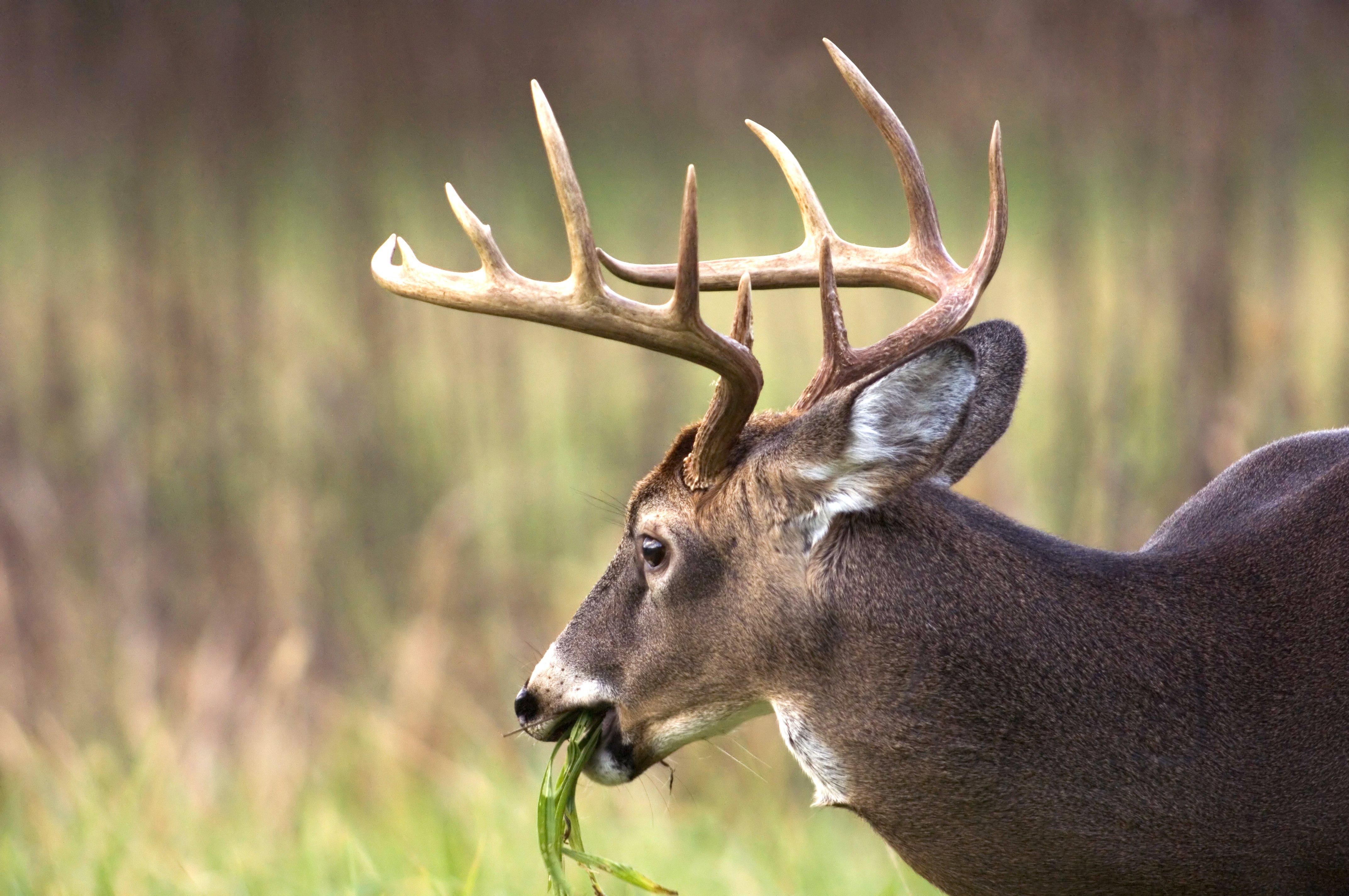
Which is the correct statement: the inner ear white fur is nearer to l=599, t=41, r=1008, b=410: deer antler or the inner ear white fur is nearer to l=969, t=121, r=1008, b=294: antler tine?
l=599, t=41, r=1008, b=410: deer antler

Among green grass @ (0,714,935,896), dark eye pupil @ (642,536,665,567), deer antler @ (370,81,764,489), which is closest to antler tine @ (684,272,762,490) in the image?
deer antler @ (370,81,764,489)

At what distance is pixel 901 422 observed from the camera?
9.66ft

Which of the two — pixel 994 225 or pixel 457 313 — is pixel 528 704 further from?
pixel 457 313

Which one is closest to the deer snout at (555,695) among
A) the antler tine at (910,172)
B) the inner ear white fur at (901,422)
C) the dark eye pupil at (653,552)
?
the dark eye pupil at (653,552)

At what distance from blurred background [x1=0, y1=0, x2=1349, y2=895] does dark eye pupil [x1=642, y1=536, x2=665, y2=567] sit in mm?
2863

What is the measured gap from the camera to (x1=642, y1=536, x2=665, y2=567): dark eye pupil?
3.27m

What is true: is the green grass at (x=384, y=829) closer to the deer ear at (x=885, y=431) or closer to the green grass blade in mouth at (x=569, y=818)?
the green grass blade in mouth at (x=569, y=818)

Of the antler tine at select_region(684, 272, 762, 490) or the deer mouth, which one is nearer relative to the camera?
the antler tine at select_region(684, 272, 762, 490)

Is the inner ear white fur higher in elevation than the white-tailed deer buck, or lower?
higher

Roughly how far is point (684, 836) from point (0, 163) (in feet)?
16.2

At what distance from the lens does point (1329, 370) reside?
7.35m

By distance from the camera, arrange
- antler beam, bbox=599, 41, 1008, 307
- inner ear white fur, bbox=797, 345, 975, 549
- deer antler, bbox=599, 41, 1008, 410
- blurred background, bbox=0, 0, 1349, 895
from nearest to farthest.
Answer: inner ear white fur, bbox=797, 345, 975, 549 < deer antler, bbox=599, 41, 1008, 410 < antler beam, bbox=599, 41, 1008, 307 < blurred background, bbox=0, 0, 1349, 895

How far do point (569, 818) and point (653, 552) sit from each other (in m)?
0.68

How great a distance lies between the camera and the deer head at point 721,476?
2.96m
